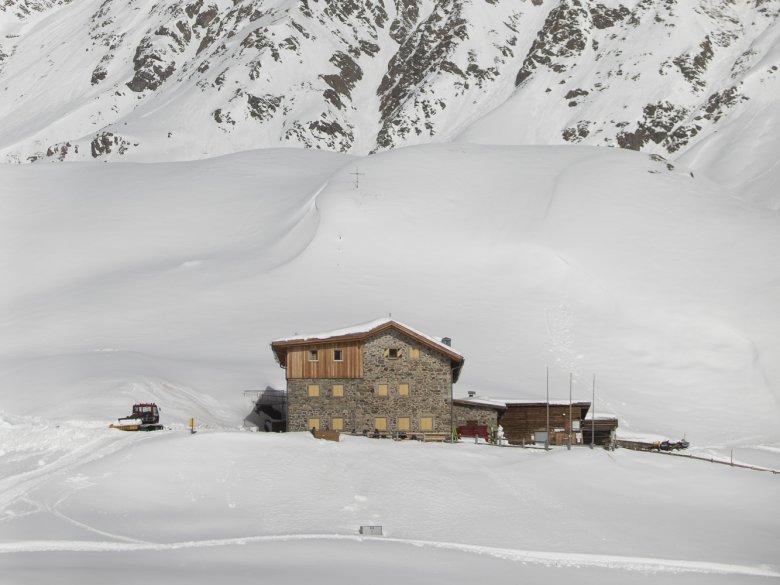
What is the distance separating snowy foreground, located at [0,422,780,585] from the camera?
29.0m

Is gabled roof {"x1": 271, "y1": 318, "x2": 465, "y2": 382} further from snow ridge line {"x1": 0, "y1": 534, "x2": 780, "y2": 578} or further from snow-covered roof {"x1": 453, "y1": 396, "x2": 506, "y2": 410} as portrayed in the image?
snow ridge line {"x1": 0, "y1": 534, "x2": 780, "y2": 578}

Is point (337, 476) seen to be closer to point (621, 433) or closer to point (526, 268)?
point (621, 433)

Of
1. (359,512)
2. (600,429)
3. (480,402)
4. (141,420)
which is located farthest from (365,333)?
(600,429)

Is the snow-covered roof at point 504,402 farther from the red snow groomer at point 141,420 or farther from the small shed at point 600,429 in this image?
the red snow groomer at point 141,420

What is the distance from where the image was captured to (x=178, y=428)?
1853 inches

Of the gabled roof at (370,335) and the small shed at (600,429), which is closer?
the gabled roof at (370,335)

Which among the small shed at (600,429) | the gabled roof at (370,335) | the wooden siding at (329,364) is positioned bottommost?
the small shed at (600,429)

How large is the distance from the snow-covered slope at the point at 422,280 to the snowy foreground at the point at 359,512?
536 inches

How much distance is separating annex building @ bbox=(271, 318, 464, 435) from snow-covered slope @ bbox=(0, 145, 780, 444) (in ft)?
23.1

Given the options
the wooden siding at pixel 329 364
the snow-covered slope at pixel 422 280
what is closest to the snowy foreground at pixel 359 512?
the wooden siding at pixel 329 364

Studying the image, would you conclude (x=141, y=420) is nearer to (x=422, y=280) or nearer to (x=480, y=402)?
(x=480, y=402)

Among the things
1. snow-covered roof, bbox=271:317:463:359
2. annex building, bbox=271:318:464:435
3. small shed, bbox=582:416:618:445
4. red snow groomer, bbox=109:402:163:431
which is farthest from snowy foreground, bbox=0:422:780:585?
small shed, bbox=582:416:618:445

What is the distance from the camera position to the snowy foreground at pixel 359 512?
95.1 feet

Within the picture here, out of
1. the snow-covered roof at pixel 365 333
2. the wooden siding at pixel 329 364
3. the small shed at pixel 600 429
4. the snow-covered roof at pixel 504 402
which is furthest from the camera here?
the small shed at pixel 600 429
